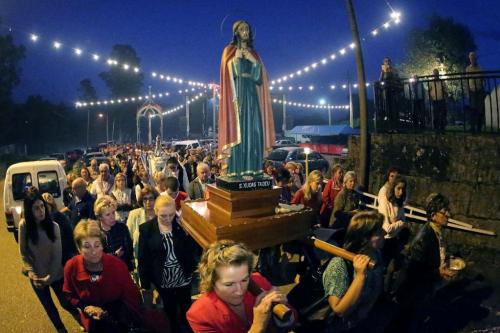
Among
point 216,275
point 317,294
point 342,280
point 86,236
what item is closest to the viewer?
point 216,275

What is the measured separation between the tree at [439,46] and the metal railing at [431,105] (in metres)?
16.5

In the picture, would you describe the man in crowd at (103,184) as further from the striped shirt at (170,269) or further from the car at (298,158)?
the car at (298,158)

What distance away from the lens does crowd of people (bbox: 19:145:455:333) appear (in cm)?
219

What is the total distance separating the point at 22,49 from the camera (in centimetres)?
4484

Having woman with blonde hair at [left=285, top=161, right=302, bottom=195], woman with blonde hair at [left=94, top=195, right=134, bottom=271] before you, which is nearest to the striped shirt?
woman with blonde hair at [left=94, top=195, right=134, bottom=271]

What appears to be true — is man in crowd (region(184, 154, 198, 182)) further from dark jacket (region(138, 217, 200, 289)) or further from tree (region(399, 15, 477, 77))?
tree (region(399, 15, 477, 77))

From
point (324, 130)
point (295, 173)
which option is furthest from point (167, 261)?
point (324, 130)

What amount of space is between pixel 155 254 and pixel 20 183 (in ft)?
26.4

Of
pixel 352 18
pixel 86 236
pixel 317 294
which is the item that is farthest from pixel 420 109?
pixel 86 236

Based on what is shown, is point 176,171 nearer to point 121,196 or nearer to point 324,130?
point 121,196

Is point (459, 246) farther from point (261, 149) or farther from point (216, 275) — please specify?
point (216, 275)

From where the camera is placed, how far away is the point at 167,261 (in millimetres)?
3973

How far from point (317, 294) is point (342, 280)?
1.01 ft

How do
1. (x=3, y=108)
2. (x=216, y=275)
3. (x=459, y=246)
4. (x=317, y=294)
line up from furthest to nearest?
(x=3, y=108) → (x=459, y=246) → (x=317, y=294) → (x=216, y=275)
